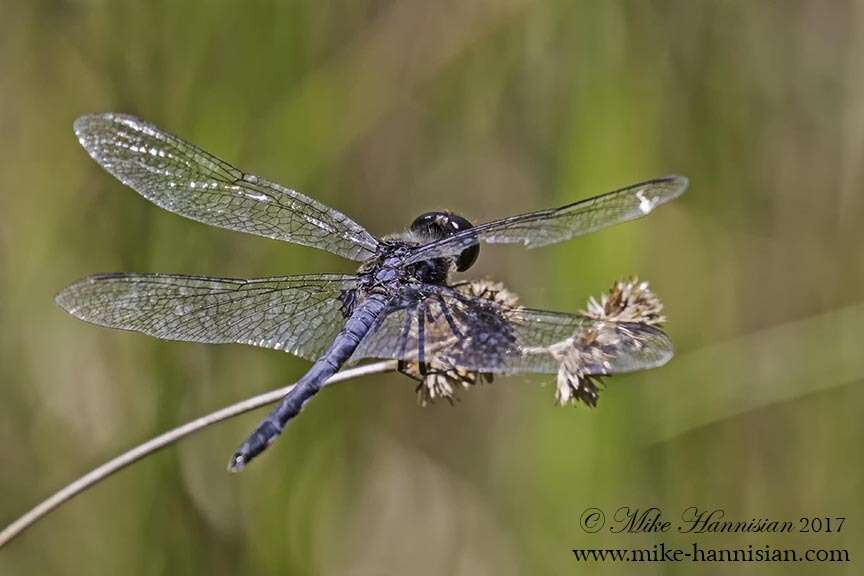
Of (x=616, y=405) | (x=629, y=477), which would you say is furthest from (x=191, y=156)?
(x=629, y=477)

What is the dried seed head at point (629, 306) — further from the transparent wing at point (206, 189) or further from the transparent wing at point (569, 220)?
the transparent wing at point (206, 189)

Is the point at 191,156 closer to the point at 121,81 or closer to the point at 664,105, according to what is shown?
the point at 121,81

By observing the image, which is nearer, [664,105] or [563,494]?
[563,494]

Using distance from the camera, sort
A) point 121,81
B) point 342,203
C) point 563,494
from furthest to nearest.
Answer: point 342,203 < point 121,81 < point 563,494

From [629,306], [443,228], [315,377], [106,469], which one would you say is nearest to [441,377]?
[315,377]

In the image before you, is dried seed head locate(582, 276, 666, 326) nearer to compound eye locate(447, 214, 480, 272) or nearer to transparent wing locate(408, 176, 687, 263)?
transparent wing locate(408, 176, 687, 263)

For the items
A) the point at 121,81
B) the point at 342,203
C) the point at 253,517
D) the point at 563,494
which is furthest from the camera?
the point at 342,203

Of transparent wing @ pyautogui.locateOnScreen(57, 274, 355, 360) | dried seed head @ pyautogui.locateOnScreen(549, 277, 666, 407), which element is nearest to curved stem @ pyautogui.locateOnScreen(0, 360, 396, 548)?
transparent wing @ pyautogui.locateOnScreen(57, 274, 355, 360)

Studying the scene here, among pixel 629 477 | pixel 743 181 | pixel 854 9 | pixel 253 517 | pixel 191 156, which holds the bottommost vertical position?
pixel 253 517

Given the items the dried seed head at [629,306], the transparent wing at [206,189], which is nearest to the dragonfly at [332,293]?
the transparent wing at [206,189]
